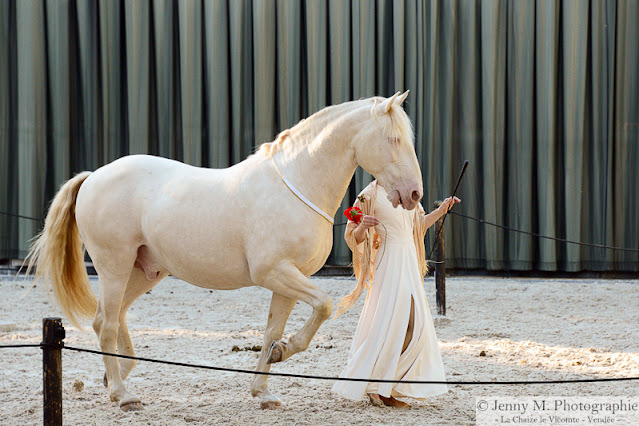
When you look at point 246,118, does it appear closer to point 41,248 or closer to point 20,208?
point 20,208

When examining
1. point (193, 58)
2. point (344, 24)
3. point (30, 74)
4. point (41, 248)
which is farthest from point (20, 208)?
point (41, 248)

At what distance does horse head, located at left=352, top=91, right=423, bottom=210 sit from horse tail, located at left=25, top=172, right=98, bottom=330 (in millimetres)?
1602

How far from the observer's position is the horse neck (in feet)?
10.8

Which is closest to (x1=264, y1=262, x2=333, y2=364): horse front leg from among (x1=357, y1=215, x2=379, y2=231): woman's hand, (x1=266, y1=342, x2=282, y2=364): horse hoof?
(x1=266, y1=342, x2=282, y2=364): horse hoof

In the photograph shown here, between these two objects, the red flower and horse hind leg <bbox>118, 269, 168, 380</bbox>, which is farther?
horse hind leg <bbox>118, 269, 168, 380</bbox>

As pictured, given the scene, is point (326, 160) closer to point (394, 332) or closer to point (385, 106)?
point (385, 106)

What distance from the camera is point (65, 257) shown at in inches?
148

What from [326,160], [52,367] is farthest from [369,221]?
[52,367]

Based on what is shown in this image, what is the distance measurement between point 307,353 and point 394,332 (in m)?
1.45

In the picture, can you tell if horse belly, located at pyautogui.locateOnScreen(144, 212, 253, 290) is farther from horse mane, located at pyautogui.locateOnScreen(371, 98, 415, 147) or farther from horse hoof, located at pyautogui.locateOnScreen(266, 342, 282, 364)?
horse mane, located at pyautogui.locateOnScreen(371, 98, 415, 147)

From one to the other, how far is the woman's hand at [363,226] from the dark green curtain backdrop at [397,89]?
4594 mm

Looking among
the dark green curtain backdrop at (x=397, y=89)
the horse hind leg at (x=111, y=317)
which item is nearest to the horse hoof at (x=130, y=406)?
the horse hind leg at (x=111, y=317)

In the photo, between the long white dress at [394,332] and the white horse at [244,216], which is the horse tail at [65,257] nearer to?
the white horse at [244,216]

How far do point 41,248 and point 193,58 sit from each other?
196 inches
